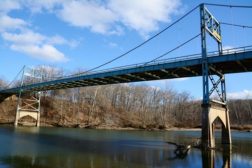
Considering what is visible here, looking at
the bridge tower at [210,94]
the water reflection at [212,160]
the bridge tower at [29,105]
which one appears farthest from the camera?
the bridge tower at [29,105]

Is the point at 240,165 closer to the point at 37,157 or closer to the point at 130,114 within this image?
the point at 37,157

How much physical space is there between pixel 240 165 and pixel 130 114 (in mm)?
91084

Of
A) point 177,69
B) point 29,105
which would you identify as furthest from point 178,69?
point 29,105

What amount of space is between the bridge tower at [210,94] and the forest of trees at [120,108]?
53.4 meters

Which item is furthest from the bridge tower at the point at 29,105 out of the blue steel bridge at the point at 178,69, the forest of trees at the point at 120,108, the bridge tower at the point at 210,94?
the bridge tower at the point at 210,94

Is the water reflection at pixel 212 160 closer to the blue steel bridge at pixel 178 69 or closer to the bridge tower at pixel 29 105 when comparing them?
the blue steel bridge at pixel 178 69

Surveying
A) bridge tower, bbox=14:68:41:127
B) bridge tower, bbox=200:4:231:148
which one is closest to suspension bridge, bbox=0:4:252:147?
bridge tower, bbox=200:4:231:148

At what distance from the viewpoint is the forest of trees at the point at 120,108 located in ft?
305

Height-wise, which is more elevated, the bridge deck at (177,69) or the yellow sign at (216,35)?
the yellow sign at (216,35)

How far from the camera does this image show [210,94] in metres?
34.6

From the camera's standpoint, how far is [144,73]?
4625 centimetres

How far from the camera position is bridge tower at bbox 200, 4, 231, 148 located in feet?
107

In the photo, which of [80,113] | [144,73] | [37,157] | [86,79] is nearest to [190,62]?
[144,73]

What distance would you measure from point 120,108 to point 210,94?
3265 inches
